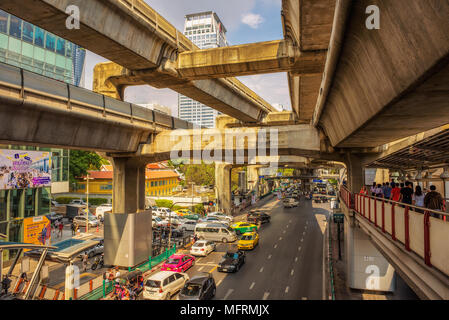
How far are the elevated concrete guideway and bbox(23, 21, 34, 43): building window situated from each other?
31900mm

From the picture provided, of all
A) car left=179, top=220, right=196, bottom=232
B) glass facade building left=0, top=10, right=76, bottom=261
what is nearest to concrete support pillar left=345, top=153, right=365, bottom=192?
car left=179, top=220, right=196, bottom=232

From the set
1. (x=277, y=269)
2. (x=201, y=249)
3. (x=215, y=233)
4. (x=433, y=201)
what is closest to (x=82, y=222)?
(x=215, y=233)

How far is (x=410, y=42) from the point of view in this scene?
13.9 feet

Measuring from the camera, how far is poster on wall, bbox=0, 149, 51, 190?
2298cm

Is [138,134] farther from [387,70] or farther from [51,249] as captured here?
[387,70]

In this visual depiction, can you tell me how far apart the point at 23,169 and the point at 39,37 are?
2779cm

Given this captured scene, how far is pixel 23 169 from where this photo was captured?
24672mm

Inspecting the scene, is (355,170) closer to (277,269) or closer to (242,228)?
(277,269)

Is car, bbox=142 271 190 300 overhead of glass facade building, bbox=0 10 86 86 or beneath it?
beneath

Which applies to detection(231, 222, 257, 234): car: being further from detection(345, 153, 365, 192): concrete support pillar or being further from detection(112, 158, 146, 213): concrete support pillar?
detection(345, 153, 365, 192): concrete support pillar

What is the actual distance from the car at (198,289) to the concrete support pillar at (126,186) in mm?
8724

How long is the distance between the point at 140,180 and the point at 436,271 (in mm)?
20341

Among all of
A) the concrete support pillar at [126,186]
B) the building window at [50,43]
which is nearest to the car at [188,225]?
the concrete support pillar at [126,186]
